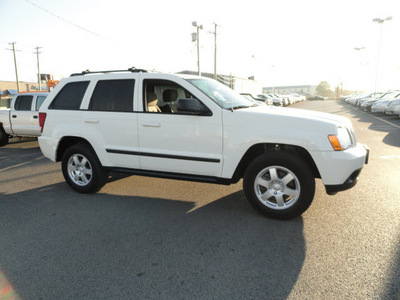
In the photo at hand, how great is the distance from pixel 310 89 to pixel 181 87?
201 metres

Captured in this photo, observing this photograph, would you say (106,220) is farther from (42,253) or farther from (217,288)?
(217,288)

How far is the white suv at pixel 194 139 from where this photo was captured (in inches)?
146

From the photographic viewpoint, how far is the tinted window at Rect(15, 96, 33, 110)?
994 centimetres

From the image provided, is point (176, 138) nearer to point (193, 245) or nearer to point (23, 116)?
point (193, 245)

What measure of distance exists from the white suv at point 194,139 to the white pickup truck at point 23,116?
5.07 meters

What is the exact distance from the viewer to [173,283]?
8.66 ft

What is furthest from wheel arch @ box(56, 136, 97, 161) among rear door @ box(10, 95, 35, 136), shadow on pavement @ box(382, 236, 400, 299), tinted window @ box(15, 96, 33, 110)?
tinted window @ box(15, 96, 33, 110)

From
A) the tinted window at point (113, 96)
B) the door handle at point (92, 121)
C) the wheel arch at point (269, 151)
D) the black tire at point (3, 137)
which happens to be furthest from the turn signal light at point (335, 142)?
the black tire at point (3, 137)

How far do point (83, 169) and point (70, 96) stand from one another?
4.04ft

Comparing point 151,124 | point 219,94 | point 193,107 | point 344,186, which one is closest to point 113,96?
point 151,124

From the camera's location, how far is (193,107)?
3986 mm

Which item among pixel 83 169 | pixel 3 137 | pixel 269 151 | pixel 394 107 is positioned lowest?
pixel 3 137

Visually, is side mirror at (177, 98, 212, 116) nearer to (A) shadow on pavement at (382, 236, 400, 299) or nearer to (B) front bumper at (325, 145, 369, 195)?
(B) front bumper at (325, 145, 369, 195)

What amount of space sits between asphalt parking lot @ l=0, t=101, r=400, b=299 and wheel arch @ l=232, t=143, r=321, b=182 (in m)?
0.55
